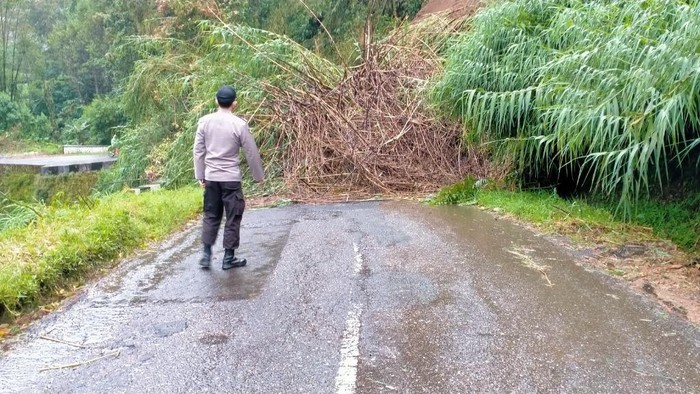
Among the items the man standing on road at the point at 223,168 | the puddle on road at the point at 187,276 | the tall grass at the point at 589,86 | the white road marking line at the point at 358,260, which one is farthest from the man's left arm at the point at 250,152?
the tall grass at the point at 589,86

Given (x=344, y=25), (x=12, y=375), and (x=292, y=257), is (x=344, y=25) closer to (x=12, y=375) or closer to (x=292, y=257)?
(x=292, y=257)

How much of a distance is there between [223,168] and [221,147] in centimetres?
22

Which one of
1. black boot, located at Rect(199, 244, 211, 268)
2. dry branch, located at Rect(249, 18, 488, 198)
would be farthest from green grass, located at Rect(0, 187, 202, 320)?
dry branch, located at Rect(249, 18, 488, 198)

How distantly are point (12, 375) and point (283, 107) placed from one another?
34.5 ft

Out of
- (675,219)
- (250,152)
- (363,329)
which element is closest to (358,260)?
(250,152)

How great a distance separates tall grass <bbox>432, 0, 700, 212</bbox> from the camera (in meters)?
5.53

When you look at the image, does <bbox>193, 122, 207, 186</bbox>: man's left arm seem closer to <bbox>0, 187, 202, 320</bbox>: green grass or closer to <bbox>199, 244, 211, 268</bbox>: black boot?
<bbox>199, 244, 211, 268</bbox>: black boot

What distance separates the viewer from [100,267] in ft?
21.6

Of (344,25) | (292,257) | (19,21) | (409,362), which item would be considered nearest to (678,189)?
(292,257)

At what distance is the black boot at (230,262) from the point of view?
6359mm

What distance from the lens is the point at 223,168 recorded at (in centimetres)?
632

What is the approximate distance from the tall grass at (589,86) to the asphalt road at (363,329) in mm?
1377

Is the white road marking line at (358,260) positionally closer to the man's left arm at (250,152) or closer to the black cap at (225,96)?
the man's left arm at (250,152)

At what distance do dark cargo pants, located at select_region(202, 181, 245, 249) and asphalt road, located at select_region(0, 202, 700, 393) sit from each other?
13.6 inches
